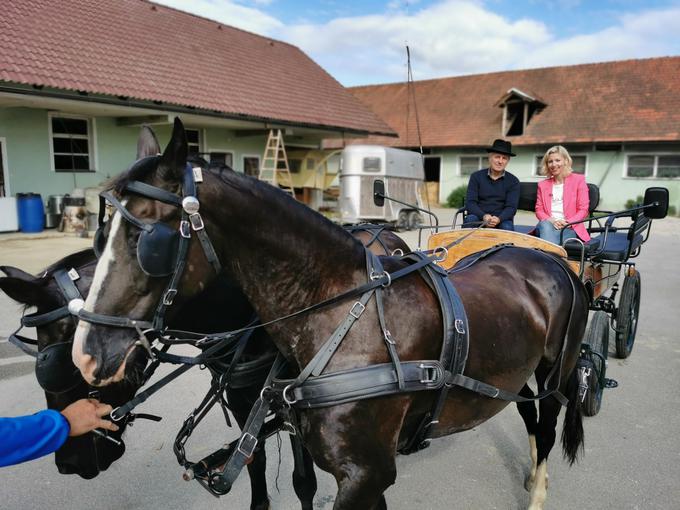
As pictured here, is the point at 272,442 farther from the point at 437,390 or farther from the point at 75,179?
the point at 75,179

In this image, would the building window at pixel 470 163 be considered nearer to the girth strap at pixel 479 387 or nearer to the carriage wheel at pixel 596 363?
the carriage wheel at pixel 596 363

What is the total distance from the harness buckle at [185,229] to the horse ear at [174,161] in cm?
15

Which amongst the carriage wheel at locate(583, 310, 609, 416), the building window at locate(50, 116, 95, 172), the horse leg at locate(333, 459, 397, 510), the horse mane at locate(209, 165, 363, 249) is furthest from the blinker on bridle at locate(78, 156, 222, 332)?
the building window at locate(50, 116, 95, 172)

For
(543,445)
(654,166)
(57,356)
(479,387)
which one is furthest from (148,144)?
(654,166)

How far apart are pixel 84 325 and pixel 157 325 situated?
0.21 meters

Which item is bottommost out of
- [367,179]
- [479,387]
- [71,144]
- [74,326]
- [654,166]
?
[479,387]

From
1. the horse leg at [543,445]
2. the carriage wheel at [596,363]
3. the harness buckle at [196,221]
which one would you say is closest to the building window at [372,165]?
the carriage wheel at [596,363]

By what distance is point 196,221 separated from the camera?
1603 mm

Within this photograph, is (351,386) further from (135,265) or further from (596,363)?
(596,363)

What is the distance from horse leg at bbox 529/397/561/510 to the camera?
2809mm

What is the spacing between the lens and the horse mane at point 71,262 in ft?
7.22

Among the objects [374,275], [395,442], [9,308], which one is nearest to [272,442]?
[395,442]

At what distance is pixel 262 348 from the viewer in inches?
90.0

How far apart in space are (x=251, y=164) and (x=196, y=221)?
626 inches
